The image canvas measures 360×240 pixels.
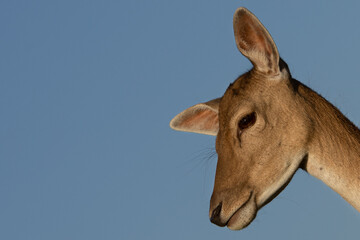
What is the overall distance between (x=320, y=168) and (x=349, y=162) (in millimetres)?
376

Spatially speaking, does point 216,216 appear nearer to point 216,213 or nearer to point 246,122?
point 216,213

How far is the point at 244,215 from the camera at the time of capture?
9.01 metres

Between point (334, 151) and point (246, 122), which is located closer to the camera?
point (334, 151)

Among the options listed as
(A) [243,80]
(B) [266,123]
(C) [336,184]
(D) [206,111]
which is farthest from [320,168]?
(D) [206,111]

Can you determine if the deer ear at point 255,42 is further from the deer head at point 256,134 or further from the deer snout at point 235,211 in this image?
the deer snout at point 235,211

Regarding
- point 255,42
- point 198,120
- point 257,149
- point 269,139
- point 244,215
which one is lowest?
point 244,215

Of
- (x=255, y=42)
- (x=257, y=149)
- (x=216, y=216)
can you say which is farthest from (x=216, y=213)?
(x=255, y=42)

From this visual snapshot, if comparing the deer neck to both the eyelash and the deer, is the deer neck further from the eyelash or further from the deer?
the eyelash

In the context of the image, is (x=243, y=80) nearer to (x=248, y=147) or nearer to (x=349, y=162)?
(x=248, y=147)

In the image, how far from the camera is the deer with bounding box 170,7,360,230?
29.7ft

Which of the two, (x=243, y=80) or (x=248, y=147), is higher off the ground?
(x=243, y=80)

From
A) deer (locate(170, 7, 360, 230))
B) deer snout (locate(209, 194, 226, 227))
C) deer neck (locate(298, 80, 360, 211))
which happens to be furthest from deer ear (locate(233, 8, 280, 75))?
deer snout (locate(209, 194, 226, 227))

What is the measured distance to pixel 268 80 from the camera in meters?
9.75

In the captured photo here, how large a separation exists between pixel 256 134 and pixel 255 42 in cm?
129
